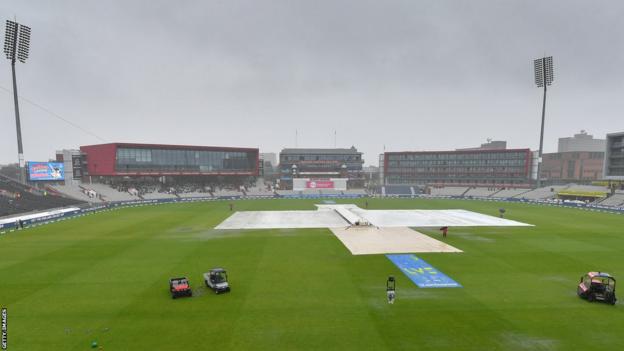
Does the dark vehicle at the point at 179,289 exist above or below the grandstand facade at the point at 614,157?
below

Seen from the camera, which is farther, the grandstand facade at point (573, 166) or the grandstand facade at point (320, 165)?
the grandstand facade at point (573, 166)

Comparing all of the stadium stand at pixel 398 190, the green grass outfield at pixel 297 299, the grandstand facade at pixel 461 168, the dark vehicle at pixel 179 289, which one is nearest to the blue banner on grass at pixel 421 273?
the green grass outfield at pixel 297 299

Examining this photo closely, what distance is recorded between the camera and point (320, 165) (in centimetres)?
12156

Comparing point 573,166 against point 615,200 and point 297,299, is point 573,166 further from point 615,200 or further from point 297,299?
point 297,299

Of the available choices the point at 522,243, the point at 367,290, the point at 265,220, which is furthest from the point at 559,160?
the point at 367,290

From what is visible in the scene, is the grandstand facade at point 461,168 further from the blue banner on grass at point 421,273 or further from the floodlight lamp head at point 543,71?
the blue banner on grass at point 421,273

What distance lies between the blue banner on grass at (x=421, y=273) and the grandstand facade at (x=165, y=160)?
8344 centimetres

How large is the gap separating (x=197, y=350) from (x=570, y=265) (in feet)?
97.2

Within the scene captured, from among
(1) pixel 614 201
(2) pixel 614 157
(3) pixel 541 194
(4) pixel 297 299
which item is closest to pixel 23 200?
(4) pixel 297 299

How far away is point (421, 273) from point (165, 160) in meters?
88.2

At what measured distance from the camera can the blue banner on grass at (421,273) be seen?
20562 millimetres

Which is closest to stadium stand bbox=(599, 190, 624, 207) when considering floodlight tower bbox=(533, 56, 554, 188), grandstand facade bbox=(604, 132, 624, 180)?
grandstand facade bbox=(604, 132, 624, 180)

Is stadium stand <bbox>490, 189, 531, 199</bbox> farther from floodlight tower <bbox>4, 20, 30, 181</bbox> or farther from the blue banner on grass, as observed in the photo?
floodlight tower <bbox>4, 20, 30, 181</bbox>

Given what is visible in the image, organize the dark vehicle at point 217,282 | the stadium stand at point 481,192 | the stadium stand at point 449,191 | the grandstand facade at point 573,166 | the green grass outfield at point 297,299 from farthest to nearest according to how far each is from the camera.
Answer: the grandstand facade at point 573,166
the stadium stand at point 449,191
the stadium stand at point 481,192
the dark vehicle at point 217,282
the green grass outfield at point 297,299
